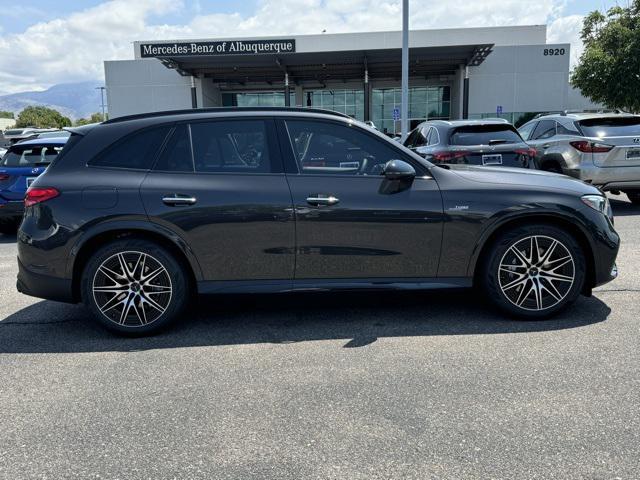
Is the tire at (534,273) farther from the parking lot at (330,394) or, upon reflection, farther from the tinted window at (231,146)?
the tinted window at (231,146)

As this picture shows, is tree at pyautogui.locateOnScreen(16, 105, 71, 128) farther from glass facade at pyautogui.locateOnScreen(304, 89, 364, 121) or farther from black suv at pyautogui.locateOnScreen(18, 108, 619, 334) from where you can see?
black suv at pyautogui.locateOnScreen(18, 108, 619, 334)

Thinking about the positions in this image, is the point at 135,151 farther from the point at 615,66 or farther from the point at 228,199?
the point at 615,66

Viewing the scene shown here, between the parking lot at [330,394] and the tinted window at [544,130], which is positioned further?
the tinted window at [544,130]

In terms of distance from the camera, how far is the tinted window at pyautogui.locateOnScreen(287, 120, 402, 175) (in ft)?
14.0

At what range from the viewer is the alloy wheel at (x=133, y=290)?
4.18 meters

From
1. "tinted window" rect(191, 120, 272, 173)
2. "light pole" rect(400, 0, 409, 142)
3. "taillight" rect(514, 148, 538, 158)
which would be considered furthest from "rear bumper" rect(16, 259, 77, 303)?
"light pole" rect(400, 0, 409, 142)

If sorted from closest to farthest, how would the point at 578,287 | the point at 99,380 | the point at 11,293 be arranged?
the point at 99,380
the point at 578,287
the point at 11,293

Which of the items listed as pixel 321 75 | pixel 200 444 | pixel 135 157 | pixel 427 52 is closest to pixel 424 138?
pixel 135 157

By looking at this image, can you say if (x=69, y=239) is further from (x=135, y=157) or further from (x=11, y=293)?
(x=11, y=293)

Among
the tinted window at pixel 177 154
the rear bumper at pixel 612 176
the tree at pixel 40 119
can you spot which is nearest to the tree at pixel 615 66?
the rear bumper at pixel 612 176

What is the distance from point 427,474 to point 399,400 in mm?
702

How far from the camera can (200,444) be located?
275cm

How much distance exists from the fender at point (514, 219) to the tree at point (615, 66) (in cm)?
2425

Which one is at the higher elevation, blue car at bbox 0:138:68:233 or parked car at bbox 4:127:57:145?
parked car at bbox 4:127:57:145
